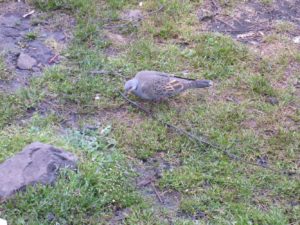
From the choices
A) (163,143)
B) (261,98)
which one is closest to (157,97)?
(163,143)

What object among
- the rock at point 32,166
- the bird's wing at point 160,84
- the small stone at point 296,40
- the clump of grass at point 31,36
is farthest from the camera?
the small stone at point 296,40

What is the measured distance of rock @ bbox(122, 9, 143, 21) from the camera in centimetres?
638

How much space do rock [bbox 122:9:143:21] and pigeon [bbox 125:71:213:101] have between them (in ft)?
4.86

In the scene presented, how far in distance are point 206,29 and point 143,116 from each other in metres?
1.71

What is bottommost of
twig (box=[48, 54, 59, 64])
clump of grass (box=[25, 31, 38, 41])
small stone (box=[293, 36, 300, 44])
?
small stone (box=[293, 36, 300, 44])

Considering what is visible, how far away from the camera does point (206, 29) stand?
245 inches

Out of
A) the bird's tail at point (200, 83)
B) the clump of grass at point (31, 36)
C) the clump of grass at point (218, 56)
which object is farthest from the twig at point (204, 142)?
the clump of grass at point (31, 36)

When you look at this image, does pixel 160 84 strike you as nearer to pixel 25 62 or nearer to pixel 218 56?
pixel 218 56

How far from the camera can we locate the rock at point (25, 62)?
5.46m

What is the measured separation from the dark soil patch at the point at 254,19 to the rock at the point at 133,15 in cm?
67

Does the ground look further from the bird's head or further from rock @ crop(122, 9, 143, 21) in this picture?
the bird's head

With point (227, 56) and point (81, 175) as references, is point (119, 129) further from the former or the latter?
point (227, 56)

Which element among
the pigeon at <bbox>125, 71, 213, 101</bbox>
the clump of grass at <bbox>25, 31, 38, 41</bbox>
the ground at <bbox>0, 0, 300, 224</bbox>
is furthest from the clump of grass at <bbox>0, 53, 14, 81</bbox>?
the pigeon at <bbox>125, 71, 213, 101</bbox>

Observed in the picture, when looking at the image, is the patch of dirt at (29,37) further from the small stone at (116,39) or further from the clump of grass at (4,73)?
the small stone at (116,39)
